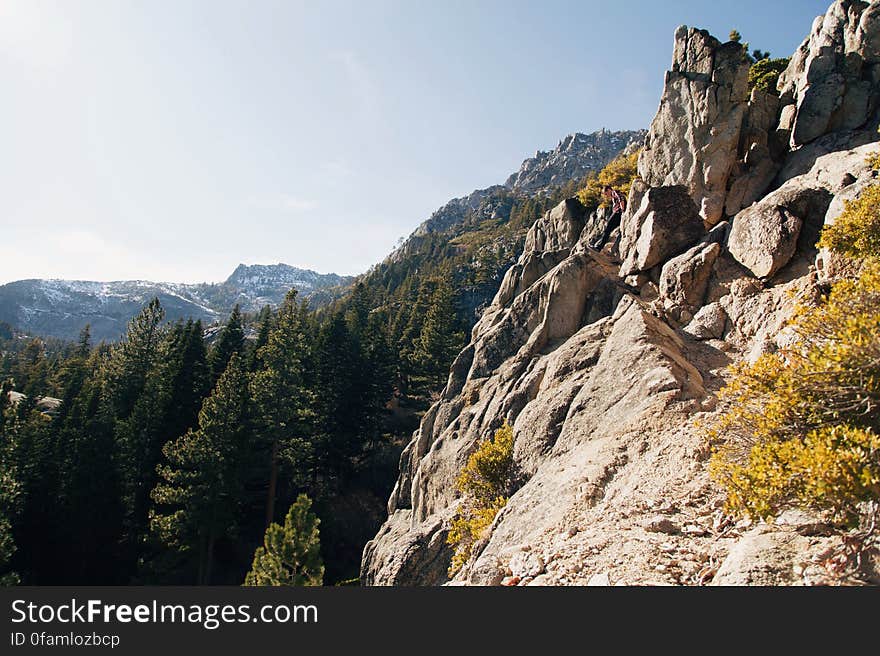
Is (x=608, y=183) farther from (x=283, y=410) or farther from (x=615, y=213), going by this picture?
(x=283, y=410)

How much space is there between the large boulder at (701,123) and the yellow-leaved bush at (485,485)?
1925cm

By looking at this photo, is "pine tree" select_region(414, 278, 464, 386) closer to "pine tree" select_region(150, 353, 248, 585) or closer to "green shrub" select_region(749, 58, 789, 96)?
"pine tree" select_region(150, 353, 248, 585)

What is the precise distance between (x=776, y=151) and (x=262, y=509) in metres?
48.4

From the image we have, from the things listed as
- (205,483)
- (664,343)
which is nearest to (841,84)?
(664,343)

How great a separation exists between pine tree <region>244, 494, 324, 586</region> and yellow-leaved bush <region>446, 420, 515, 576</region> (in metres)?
6.67

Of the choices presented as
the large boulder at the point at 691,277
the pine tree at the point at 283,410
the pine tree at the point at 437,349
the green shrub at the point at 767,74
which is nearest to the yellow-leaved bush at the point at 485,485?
the large boulder at the point at 691,277

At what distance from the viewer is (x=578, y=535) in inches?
461

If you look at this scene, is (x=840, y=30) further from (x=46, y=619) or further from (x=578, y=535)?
(x=46, y=619)

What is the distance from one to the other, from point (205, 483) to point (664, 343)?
31.9 meters

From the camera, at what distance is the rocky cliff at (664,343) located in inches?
424

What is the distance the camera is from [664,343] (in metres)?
19.6

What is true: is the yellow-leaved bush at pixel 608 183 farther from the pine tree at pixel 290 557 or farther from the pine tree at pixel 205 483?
the pine tree at pixel 205 483

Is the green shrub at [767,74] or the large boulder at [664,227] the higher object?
the green shrub at [767,74]

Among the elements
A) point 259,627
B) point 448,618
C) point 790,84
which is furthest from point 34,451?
point 790,84
